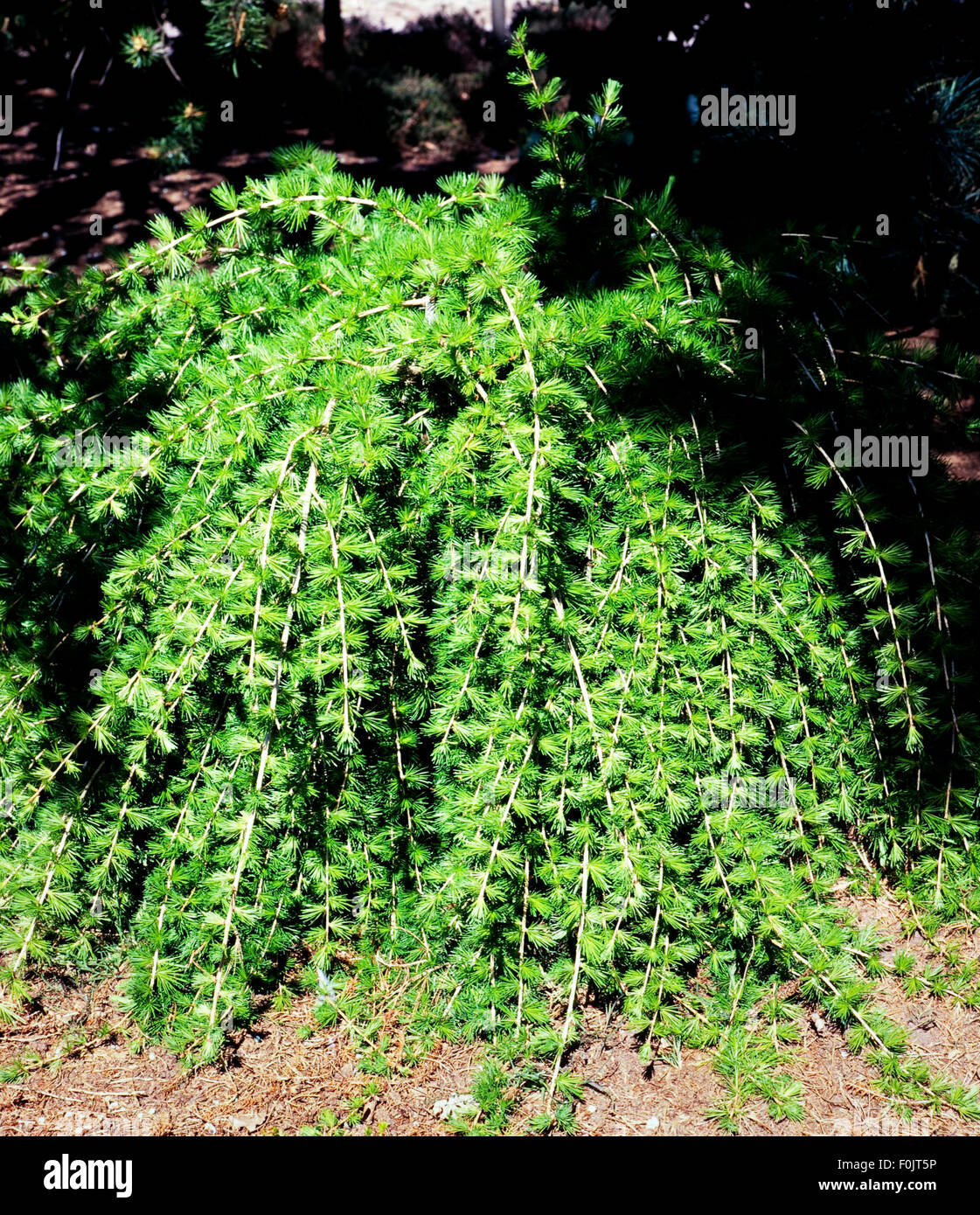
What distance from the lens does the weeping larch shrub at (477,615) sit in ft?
7.87

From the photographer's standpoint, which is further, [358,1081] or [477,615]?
[358,1081]

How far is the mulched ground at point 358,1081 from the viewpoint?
257 cm

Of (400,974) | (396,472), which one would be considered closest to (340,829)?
(400,974)

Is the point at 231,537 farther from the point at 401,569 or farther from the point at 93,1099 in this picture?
the point at 93,1099

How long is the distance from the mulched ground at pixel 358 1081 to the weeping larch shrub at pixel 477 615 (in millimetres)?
121

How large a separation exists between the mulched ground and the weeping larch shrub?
12 centimetres

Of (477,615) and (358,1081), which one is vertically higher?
(477,615)

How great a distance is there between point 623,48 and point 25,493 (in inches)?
131

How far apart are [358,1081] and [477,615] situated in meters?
1.36

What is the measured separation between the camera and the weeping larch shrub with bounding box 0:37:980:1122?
94.4 inches

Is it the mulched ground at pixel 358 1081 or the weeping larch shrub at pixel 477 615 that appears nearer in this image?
the weeping larch shrub at pixel 477 615

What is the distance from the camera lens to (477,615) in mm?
2408

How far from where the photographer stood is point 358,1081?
2.68 metres

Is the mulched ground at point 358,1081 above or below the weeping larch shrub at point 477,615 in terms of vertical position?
below
